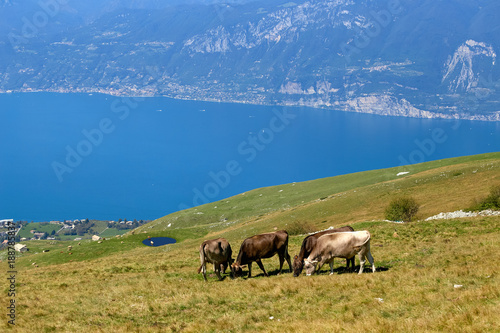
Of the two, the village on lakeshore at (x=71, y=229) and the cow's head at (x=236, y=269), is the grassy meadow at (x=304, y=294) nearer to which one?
the cow's head at (x=236, y=269)

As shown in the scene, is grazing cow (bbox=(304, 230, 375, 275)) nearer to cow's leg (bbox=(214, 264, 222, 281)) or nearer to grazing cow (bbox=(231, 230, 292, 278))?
grazing cow (bbox=(231, 230, 292, 278))

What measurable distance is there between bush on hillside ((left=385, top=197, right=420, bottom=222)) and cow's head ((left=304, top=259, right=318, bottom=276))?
965 inches

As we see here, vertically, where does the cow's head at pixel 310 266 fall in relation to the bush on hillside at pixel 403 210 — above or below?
below

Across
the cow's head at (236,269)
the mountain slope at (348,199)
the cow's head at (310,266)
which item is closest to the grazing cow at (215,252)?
the cow's head at (236,269)

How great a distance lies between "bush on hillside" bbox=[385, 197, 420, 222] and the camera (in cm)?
4088

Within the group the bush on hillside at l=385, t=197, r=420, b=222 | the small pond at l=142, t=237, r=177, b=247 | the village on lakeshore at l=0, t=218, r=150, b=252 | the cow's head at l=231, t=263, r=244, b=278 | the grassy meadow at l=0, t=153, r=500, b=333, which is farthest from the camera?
the village on lakeshore at l=0, t=218, r=150, b=252

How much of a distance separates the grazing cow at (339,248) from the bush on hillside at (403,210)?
2359cm

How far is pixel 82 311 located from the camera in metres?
16.7

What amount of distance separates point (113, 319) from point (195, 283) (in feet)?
19.0

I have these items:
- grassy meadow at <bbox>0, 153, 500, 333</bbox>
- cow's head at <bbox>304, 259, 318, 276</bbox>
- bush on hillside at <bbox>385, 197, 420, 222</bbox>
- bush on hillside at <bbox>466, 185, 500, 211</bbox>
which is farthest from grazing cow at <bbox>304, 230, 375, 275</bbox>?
bush on hillside at <bbox>466, 185, 500, 211</bbox>

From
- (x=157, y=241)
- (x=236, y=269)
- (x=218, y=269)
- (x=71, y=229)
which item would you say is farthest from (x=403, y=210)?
(x=71, y=229)

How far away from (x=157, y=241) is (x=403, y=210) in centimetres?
3135

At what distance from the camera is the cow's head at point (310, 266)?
19.4 m

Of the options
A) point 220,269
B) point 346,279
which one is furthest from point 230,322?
point 220,269
